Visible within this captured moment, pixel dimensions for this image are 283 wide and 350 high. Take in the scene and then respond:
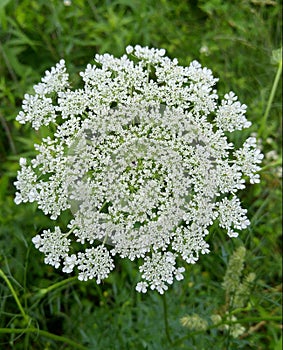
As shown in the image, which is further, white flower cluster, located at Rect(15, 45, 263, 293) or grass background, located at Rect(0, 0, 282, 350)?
grass background, located at Rect(0, 0, 282, 350)

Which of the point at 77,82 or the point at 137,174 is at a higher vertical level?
the point at 77,82

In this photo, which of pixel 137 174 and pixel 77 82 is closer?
pixel 137 174

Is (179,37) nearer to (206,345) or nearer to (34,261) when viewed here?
(34,261)

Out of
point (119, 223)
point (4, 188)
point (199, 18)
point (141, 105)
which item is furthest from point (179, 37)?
point (119, 223)

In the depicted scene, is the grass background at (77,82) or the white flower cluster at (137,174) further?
the grass background at (77,82)
